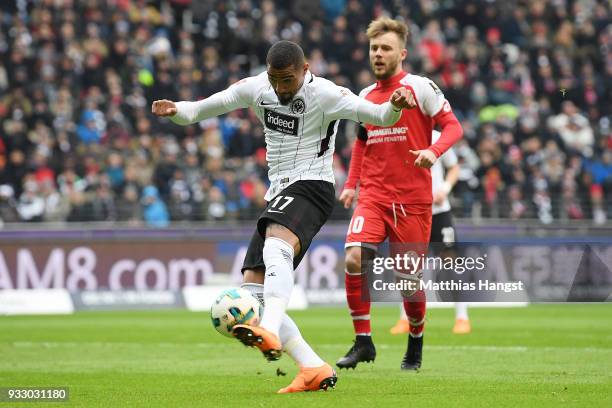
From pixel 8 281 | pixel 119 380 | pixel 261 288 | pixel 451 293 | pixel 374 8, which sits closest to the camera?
pixel 261 288

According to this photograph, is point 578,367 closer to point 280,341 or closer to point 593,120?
point 280,341

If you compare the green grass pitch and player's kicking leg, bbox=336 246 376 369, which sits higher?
player's kicking leg, bbox=336 246 376 369

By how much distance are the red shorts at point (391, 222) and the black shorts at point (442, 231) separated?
412 centimetres

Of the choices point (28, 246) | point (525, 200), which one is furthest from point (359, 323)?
point (525, 200)

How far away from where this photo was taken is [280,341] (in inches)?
302

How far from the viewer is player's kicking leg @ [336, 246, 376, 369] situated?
9.64m

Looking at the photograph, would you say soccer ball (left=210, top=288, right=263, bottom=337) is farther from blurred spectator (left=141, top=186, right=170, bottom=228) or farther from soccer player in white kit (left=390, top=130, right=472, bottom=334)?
blurred spectator (left=141, top=186, right=170, bottom=228)

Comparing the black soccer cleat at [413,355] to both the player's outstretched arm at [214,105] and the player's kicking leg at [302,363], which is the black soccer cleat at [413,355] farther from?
the player's outstretched arm at [214,105]

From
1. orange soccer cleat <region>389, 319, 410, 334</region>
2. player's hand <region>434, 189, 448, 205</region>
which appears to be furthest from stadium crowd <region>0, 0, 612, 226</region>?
player's hand <region>434, 189, 448, 205</region>

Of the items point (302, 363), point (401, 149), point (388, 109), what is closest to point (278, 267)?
point (302, 363)

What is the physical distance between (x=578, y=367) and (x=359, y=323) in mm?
1895

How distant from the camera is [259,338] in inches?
289

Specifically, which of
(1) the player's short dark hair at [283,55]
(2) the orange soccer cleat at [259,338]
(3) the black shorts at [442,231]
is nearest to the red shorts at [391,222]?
(1) the player's short dark hair at [283,55]

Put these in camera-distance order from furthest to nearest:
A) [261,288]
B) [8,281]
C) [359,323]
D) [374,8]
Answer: [374,8] → [8,281] → [359,323] → [261,288]
